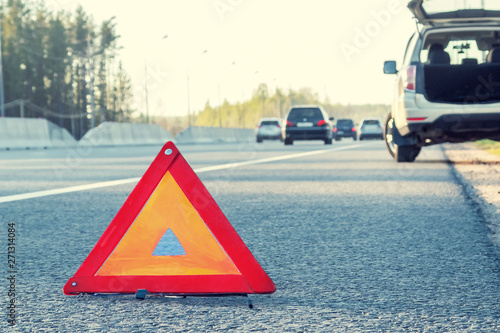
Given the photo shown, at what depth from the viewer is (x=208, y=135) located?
47375 millimetres

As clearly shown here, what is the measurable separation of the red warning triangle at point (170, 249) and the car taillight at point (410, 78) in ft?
24.3

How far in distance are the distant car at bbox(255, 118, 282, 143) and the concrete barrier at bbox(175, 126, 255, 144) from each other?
4721 mm

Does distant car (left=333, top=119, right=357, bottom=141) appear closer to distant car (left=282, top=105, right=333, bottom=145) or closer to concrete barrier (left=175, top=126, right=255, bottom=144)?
concrete barrier (left=175, top=126, right=255, bottom=144)

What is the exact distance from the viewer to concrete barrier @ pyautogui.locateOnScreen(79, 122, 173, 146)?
3325 cm

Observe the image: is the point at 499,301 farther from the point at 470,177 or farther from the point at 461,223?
the point at 470,177

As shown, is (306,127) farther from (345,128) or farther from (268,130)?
(345,128)

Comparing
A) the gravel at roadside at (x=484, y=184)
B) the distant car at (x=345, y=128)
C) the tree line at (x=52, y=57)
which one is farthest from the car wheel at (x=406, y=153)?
the tree line at (x=52, y=57)

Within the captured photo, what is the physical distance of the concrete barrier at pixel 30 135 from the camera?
85.7 feet

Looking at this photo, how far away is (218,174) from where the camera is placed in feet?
38.0

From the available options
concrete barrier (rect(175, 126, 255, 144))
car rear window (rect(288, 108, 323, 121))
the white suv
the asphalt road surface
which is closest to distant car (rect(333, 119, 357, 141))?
concrete barrier (rect(175, 126, 255, 144))

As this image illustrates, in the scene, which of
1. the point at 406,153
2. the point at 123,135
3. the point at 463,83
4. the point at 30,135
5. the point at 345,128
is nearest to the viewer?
the point at 463,83

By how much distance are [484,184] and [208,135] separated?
38.9m

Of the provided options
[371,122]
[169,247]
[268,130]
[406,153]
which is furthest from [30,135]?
[169,247]

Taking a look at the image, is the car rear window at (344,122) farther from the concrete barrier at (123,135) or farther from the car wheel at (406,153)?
the car wheel at (406,153)
